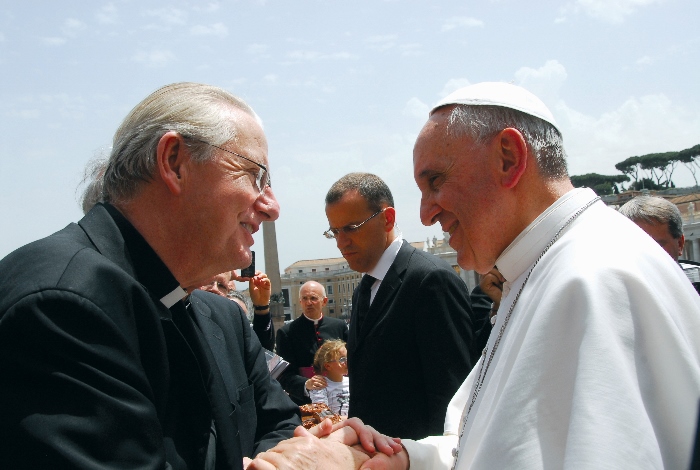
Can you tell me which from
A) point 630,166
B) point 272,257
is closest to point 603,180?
point 630,166

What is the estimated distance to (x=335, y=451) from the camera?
245 cm

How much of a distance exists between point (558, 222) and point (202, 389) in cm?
126

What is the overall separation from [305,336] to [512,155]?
539 centimetres

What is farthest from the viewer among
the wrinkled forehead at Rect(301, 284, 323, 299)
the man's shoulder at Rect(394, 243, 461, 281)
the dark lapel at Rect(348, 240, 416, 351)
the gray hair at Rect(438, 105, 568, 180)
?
the wrinkled forehead at Rect(301, 284, 323, 299)

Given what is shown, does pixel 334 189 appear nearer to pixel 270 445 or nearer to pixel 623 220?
pixel 270 445

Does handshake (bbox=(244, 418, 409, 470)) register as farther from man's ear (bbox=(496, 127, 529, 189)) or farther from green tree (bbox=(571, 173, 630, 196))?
green tree (bbox=(571, 173, 630, 196))

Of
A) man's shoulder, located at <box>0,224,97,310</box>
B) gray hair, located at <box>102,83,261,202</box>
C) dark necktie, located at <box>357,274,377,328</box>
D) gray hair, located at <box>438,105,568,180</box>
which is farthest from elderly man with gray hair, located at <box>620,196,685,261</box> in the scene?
man's shoulder, located at <box>0,224,97,310</box>

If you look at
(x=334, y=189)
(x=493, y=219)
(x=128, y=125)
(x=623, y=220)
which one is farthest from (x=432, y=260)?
(x=128, y=125)

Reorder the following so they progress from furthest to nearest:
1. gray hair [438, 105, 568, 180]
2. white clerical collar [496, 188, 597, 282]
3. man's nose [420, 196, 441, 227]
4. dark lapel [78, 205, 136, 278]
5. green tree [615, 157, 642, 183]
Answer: green tree [615, 157, 642, 183] → man's nose [420, 196, 441, 227] → gray hair [438, 105, 568, 180] → white clerical collar [496, 188, 597, 282] → dark lapel [78, 205, 136, 278]

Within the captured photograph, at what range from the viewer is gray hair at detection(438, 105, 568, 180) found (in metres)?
2.32

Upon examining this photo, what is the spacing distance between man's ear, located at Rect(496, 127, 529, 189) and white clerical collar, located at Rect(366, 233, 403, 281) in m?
2.12

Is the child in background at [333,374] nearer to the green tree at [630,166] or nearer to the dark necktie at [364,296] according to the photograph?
the dark necktie at [364,296]

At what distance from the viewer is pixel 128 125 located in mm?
2172

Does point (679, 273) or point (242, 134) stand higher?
point (242, 134)
